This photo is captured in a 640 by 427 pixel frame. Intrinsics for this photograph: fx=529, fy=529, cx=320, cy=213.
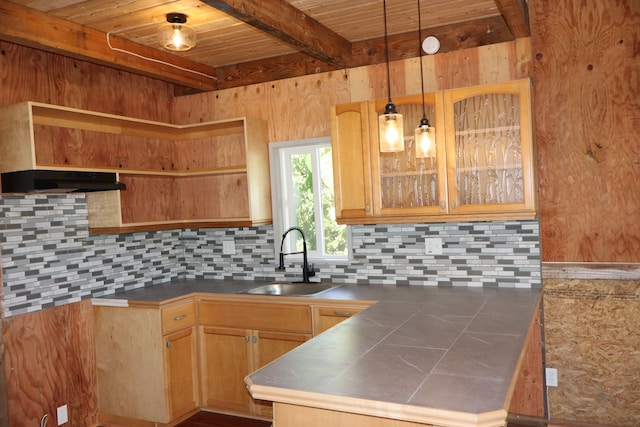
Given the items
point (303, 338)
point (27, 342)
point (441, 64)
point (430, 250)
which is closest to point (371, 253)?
point (430, 250)

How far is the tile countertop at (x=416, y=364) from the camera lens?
1560 millimetres

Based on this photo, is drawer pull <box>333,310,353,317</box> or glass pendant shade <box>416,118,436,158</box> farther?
drawer pull <box>333,310,353,317</box>

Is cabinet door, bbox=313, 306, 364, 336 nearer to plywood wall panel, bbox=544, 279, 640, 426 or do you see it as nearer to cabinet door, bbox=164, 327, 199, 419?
cabinet door, bbox=164, 327, 199, 419

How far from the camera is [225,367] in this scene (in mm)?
3549

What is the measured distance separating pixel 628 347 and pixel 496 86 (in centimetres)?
168

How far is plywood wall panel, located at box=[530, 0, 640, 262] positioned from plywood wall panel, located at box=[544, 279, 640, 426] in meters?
0.20

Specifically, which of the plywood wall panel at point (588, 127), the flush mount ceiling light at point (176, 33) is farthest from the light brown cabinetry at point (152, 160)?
the plywood wall panel at point (588, 127)

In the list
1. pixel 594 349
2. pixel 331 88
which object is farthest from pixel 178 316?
pixel 594 349

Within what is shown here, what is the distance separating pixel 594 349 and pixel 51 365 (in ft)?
10.8

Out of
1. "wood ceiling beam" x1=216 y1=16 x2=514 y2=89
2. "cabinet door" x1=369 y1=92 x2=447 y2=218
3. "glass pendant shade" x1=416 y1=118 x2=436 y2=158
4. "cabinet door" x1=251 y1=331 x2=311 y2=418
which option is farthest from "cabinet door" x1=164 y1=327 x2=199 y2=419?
"glass pendant shade" x1=416 y1=118 x2=436 y2=158

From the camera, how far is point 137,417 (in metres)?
3.45

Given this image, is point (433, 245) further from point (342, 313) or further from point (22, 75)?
point (22, 75)

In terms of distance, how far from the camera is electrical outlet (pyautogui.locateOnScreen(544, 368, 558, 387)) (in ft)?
10.6

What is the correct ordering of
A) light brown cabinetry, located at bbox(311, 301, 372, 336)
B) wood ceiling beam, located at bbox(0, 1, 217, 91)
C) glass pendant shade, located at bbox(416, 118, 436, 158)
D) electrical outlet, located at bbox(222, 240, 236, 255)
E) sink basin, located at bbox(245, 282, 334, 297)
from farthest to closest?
electrical outlet, located at bbox(222, 240, 236, 255)
sink basin, located at bbox(245, 282, 334, 297)
light brown cabinetry, located at bbox(311, 301, 372, 336)
wood ceiling beam, located at bbox(0, 1, 217, 91)
glass pendant shade, located at bbox(416, 118, 436, 158)
